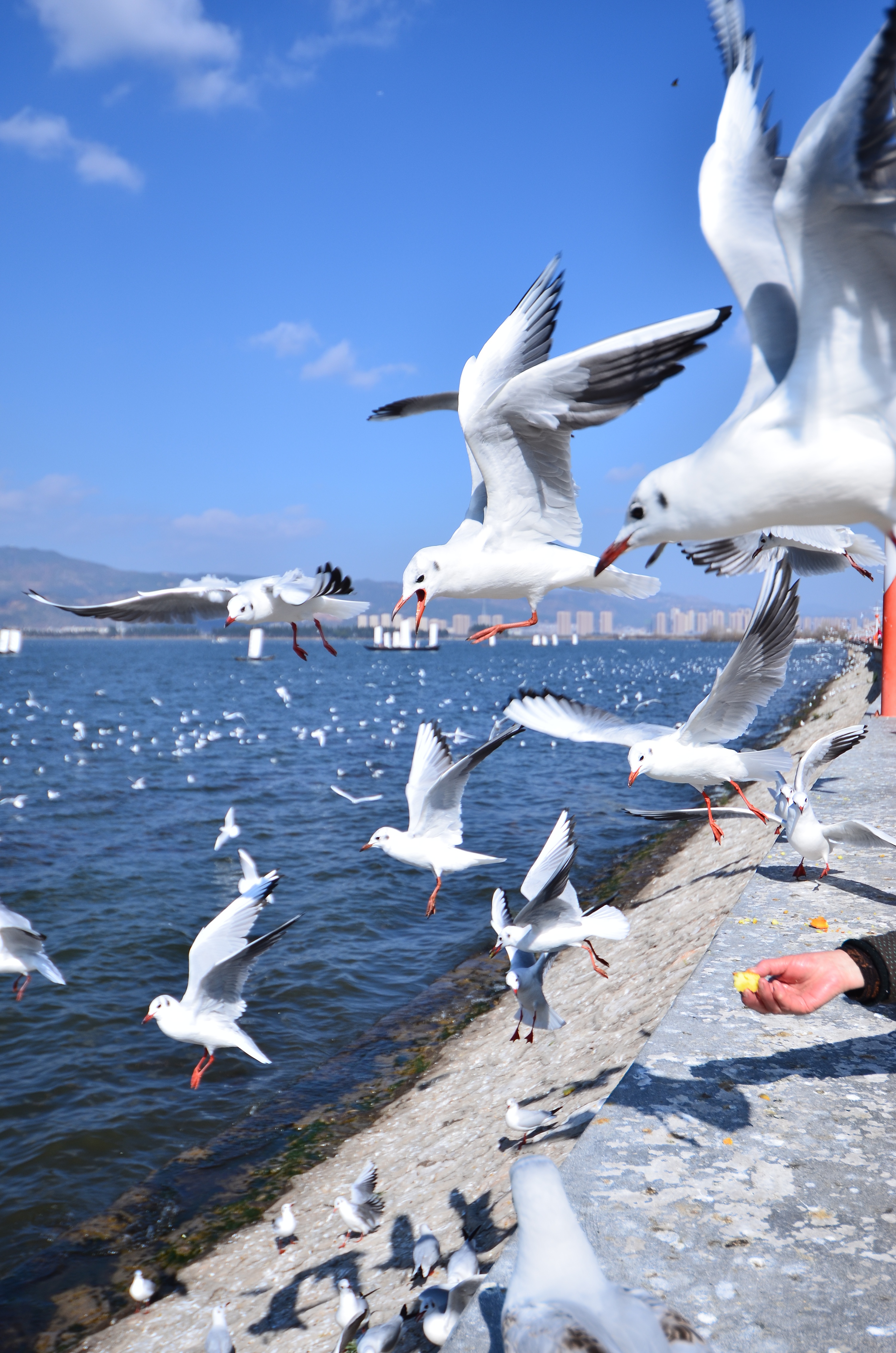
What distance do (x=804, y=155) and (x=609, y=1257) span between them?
7.71ft

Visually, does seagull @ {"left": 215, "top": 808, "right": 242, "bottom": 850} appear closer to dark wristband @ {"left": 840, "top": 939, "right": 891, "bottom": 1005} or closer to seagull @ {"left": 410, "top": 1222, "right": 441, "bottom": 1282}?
seagull @ {"left": 410, "top": 1222, "right": 441, "bottom": 1282}

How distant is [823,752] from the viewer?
5.93 m

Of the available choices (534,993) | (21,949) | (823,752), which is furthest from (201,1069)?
(823,752)

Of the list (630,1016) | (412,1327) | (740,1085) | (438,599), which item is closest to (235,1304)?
(412,1327)

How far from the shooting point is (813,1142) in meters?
2.64

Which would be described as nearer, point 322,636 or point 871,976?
point 871,976

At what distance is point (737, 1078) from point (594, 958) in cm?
296

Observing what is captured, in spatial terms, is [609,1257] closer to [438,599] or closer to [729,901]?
[438,599]

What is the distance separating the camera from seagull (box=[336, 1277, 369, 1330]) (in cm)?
358

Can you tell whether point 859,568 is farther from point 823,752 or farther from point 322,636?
point 823,752

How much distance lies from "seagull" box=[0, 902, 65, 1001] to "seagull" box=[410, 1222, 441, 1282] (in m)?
3.82

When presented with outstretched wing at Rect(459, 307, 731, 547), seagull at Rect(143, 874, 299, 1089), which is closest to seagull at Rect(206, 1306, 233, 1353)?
seagull at Rect(143, 874, 299, 1089)

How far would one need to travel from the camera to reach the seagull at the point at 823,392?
129 cm

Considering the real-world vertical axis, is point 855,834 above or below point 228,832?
above
